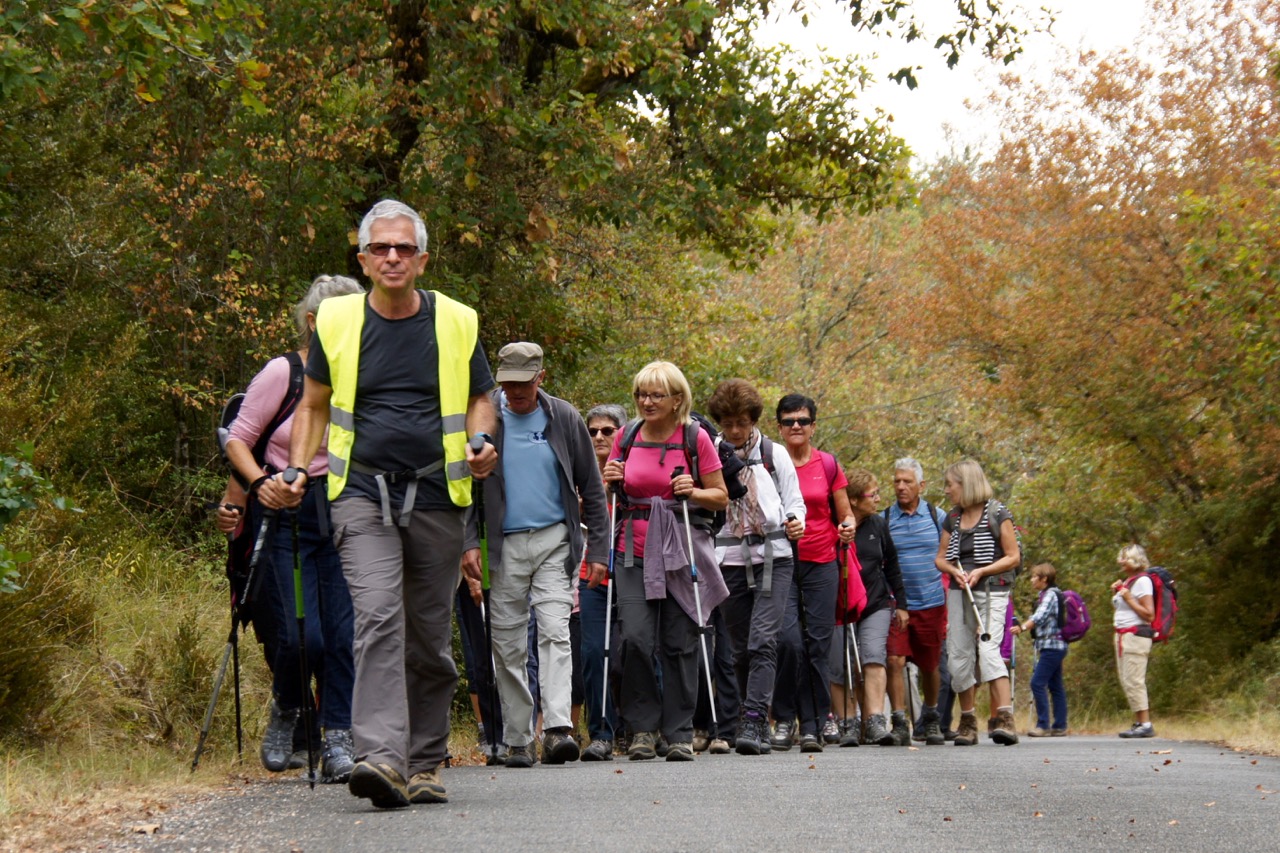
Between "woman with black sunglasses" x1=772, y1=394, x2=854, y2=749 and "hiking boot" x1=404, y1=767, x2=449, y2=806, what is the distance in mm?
4781

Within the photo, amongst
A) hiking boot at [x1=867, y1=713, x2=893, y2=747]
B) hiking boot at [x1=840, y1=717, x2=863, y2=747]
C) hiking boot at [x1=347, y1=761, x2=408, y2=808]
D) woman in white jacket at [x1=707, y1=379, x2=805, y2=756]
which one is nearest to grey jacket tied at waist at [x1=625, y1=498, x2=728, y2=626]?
woman in white jacket at [x1=707, y1=379, x2=805, y2=756]

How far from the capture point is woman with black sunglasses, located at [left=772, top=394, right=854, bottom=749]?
472 inches

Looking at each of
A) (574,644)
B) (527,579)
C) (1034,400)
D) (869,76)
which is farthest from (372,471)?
(1034,400)

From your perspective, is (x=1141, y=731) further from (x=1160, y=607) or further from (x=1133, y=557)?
(x=1133, y=557)

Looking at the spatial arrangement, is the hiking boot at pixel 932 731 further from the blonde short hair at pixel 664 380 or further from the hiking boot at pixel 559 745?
the hiking boot at pixel 559 745

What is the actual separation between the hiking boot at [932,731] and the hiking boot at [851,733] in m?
0.61

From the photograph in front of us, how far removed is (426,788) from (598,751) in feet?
11.4

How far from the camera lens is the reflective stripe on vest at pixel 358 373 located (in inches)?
277

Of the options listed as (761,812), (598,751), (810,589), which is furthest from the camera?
(810,589)

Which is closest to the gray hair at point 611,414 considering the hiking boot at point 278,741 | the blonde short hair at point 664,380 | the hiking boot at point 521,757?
the blonde short hair at point 664,380

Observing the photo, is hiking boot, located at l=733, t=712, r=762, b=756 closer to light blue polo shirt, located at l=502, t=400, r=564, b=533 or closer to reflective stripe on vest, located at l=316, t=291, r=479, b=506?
light blue polo shirt, located at l=502, t=400, r=564, b=533

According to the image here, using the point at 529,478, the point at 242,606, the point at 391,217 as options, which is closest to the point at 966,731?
the point at 529,478

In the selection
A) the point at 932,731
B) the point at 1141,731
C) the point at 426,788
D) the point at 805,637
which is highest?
the point at 805,637

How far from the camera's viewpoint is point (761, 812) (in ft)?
23.0
